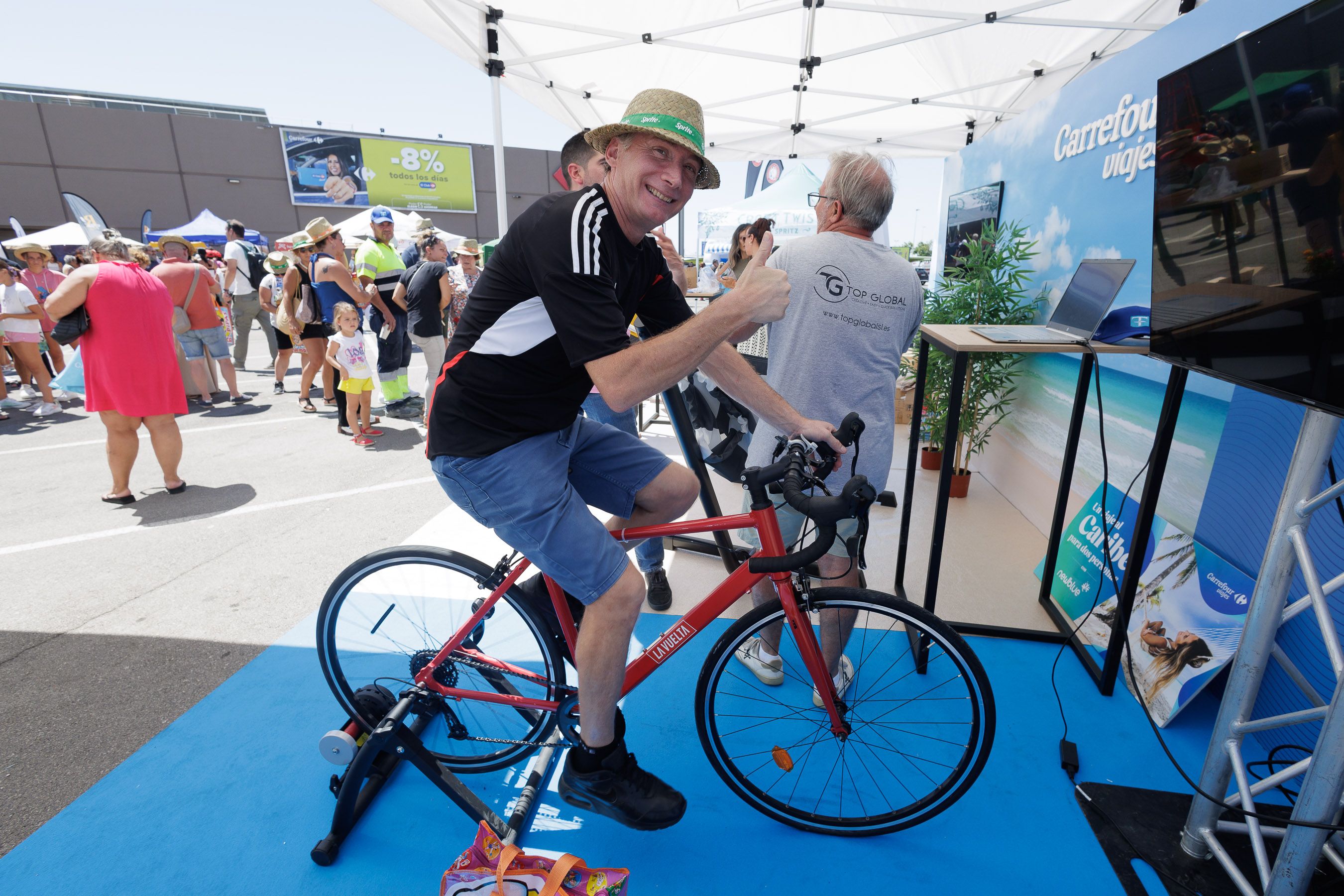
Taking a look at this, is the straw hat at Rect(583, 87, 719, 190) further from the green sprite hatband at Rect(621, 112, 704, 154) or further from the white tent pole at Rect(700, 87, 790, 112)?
the white tent pole at Rect(700, 87, 790, 112)

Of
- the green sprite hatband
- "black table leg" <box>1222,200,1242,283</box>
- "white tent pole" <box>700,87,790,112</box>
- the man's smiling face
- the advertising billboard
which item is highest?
the advertising billboard

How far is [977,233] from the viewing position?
556 centimetres

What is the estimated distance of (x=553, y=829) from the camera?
77.7 inches

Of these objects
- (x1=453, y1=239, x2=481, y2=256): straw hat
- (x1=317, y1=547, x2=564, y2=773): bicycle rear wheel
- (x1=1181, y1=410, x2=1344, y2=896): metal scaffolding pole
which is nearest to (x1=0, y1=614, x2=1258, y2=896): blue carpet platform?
(x1=317, y1=547, x2=564, y2=773): bicycle rear wheel

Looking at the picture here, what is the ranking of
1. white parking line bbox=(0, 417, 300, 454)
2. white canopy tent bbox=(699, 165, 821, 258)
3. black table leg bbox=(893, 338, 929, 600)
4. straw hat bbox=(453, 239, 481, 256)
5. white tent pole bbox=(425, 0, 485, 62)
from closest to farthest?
1. black table leg bbox=(893, 338, 929, 600)
2. white tent pole bbox=(425, 0, 485, 62)
3. white parking line bbox=(0, 417, 300, 454)
4. straw hat bbox=(453, 239, 481, 256)
5. white canopy tent bbox=(699, 165, 821, 258)

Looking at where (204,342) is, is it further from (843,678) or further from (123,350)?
(843,678)

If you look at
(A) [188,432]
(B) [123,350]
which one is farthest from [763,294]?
(A) [188,432]

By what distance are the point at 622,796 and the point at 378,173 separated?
29419 millimetres

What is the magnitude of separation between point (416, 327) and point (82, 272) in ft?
8.77

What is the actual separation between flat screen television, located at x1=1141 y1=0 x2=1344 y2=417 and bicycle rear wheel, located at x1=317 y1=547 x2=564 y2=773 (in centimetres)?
198

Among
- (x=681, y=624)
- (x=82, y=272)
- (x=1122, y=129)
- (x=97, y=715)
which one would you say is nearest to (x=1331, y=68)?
(x=681, y=624)

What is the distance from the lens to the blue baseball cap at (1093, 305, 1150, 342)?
2410 millimetres

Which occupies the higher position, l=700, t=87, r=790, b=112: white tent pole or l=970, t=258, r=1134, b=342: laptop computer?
l=700, t=87, r=790, b=112: white tent pole

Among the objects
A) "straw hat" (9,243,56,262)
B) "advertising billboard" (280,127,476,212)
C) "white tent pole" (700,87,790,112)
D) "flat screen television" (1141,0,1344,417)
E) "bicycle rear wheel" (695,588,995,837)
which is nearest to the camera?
"flat screen television" (1141,0,1344,417)
